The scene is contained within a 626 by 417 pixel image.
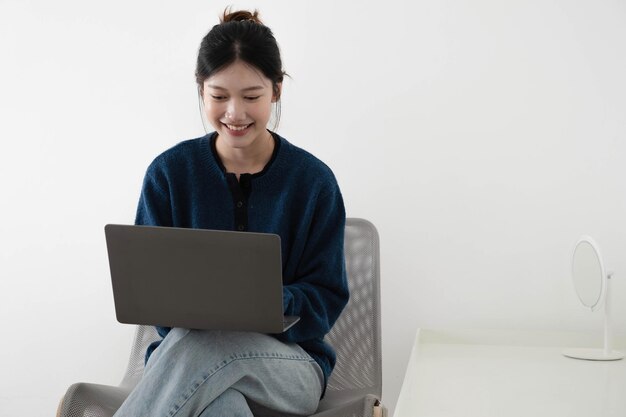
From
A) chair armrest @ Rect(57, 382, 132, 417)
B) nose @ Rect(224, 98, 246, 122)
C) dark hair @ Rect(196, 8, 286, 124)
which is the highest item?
dark hair @ Rect(196, 8, 286, 124)

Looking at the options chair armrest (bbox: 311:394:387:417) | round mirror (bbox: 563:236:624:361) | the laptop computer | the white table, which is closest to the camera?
the laptop computer

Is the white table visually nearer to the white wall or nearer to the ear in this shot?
the white wall

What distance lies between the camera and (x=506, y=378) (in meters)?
2.05

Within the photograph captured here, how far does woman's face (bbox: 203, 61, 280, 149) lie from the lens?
5.89 ft

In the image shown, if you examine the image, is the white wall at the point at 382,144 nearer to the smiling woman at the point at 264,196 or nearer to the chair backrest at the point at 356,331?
the chair backrest at the point at 356,331

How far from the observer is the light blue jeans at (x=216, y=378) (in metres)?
1.49

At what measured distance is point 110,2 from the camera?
2604 mm

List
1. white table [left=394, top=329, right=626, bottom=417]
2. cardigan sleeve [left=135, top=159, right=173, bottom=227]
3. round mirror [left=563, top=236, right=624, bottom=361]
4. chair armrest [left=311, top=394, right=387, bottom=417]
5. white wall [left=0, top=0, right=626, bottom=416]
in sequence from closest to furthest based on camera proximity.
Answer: chair armrest [left=311, top=394, right=387, bottom=417] → white table [left=394, top=329, right=626, bottom=417] → cardigan sleeve [left=135, top=159, right=173, bottom=227] → round mirror [left=563, top=236, right=624, bottom=361] → white wall [left=0, top=0, right=626, bottom=416]

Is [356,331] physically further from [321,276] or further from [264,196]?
[264,196]

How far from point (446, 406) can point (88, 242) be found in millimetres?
1298

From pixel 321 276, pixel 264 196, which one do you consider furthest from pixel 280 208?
pixel 321 276

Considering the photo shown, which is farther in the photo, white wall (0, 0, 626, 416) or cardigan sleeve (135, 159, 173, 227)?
white wall (0, 0, 626, 416)

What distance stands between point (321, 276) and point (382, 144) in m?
0.76

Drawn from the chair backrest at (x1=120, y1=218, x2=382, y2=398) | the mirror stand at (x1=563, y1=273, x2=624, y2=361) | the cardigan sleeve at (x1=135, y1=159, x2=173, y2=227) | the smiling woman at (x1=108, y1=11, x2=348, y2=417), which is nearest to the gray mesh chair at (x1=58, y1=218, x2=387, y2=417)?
the chair backrest at (x1=120, y1=218, x2=382, y2=398)
